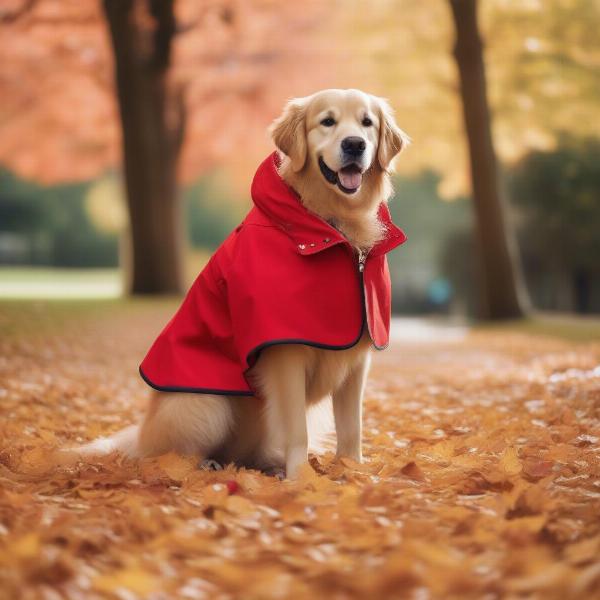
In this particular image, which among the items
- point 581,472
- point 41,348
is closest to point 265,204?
point 581,472

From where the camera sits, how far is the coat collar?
363 centimetres

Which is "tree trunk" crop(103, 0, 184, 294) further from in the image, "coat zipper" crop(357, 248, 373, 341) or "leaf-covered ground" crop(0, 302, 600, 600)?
"coat zipper" crop(357, 248, 373, 341)

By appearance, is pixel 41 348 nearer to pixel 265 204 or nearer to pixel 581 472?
pixel 265 204

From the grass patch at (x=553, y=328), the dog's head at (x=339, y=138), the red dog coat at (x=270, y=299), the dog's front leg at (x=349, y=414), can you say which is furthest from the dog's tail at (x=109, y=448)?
the grass patch at (x=553, y=328)

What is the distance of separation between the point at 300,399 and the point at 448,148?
15.0 metres

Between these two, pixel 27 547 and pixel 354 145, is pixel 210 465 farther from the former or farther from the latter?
pixel 354 145

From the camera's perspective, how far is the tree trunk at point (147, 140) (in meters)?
15.4

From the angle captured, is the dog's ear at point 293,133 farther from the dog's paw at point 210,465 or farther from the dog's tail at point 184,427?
the dog's paw at point 210,465

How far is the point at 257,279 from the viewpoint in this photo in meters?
3.56

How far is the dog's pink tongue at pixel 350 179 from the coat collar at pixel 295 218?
8.3 inches

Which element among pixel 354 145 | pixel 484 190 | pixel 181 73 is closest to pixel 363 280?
pixel 354 145

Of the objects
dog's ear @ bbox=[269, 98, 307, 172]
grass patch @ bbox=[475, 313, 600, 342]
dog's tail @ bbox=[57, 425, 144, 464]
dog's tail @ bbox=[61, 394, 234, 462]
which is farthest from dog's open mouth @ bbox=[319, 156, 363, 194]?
grass patch @ bbox=[475, 313, 600, 342]

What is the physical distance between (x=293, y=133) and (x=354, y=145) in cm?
31

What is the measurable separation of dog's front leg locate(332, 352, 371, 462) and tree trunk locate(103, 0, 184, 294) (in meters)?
12.2
